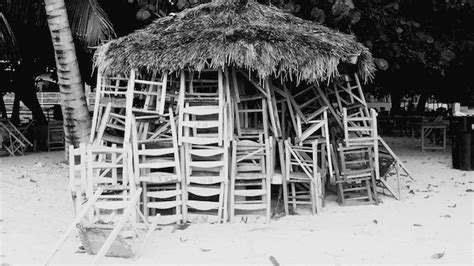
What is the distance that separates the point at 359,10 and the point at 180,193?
234 inches

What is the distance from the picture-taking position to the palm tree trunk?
11.3 meters

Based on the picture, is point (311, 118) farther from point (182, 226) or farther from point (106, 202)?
point (106, 202)

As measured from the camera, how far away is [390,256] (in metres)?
6.32

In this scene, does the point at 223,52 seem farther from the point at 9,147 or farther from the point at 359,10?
the point at 9,147

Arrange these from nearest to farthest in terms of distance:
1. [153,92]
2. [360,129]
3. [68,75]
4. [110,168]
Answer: [110,168] → [153,92] → [360,129] → [68,75]

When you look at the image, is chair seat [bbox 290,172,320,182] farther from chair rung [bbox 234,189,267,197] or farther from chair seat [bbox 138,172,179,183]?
chair seat [bbox 138,172,179,183]

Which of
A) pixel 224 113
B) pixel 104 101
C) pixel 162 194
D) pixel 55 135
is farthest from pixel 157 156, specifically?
pixel 55 135

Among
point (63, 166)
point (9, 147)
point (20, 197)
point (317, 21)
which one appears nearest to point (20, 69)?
point (9, 147)

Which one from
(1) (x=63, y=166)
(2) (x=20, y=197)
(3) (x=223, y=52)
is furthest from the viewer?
(1) (x=63, y=166)

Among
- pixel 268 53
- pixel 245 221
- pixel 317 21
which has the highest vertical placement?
pixel 317 21

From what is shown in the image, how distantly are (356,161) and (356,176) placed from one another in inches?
10.0

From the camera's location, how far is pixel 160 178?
7852 mm

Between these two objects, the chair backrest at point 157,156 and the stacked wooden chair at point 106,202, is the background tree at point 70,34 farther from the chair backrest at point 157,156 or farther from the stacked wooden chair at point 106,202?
the chair backrest at point 157,156

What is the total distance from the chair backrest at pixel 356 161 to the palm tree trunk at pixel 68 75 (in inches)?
219
